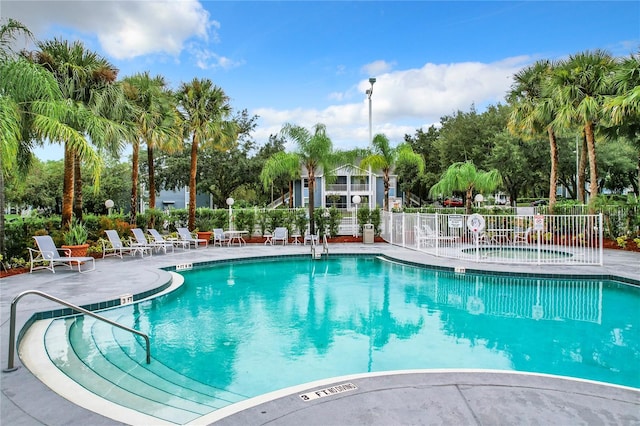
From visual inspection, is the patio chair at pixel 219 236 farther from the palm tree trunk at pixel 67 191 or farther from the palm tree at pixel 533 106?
the palm tree at pixel 533 106

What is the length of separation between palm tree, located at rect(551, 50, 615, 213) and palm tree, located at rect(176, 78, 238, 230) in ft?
46.7

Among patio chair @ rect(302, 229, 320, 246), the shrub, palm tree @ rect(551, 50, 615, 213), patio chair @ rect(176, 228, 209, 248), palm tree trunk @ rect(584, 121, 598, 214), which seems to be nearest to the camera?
the shrub

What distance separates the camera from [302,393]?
149 inches

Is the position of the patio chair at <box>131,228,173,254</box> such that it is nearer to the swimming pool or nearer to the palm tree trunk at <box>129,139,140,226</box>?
the palm tree trunk at <box>129,139,140,226</box>

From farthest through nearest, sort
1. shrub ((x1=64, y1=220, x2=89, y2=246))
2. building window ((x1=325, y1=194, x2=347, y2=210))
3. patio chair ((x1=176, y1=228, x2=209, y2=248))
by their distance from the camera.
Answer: building window ((x1=325, y1=194, x2=347, y2=210)), patio chair ((x1=176, y1=228, x2=209, y2=248)), shrub ((x1=64, y1=220, x2=89, y2=246))

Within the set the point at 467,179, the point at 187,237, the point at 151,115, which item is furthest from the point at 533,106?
the point at 151,115

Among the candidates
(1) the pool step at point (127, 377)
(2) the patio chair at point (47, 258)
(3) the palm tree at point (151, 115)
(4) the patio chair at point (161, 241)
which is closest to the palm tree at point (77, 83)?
(2) the patio chair at point (47, 258)

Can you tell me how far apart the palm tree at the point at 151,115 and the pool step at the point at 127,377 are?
1141 cm

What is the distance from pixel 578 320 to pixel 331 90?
19.8m

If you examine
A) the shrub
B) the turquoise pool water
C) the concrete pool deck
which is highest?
the shrub

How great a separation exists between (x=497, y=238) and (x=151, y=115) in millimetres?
14862

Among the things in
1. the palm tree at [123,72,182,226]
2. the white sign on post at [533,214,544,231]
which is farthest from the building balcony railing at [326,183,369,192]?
the white sign on post at [533,214,544,231]

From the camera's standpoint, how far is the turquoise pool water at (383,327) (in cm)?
525

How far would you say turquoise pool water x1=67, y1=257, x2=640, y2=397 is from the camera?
17.2 feet
